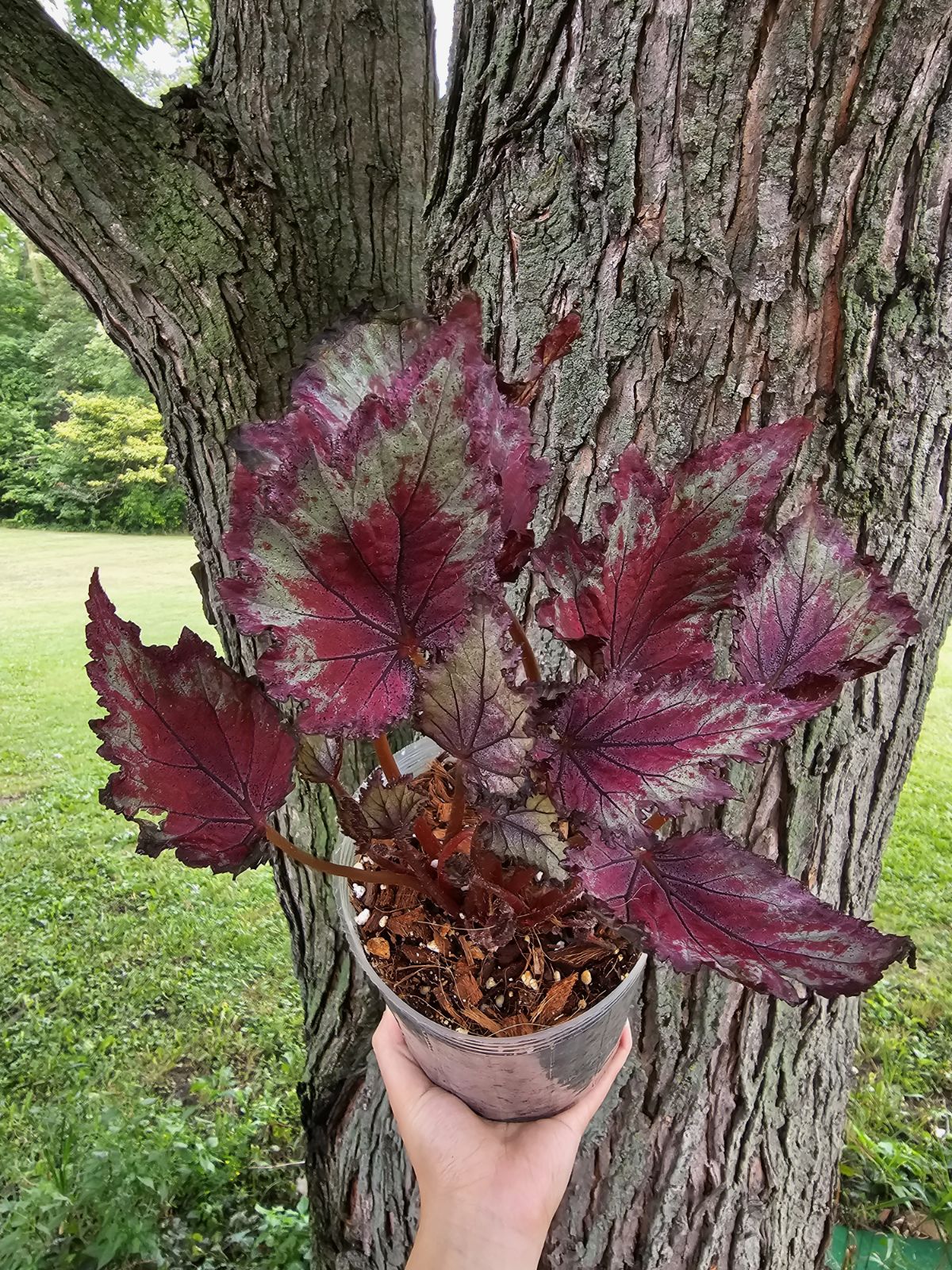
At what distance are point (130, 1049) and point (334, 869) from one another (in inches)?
87.3

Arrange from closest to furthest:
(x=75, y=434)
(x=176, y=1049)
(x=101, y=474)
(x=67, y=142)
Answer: (x=67, y=142) < (x=176, y=1049) < (x=75, y=434) < (x=101, y=474)

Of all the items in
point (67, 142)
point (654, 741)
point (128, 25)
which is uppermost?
point (128, 25)

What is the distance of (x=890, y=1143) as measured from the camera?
5.64ft

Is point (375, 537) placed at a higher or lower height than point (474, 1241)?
higher

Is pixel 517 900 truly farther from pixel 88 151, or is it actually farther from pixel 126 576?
pixel 126 576

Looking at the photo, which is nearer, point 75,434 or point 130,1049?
point 130,1049

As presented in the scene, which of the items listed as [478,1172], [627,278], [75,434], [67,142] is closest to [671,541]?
[627,278]

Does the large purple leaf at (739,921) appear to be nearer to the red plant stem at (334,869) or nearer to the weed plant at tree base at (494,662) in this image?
the weed plant at tree base at (494,662)

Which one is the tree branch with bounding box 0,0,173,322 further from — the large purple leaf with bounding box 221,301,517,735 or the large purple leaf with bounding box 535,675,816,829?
the large purple leaf with bounding box 535,675,816,829

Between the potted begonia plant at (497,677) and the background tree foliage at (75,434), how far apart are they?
42.1 ft

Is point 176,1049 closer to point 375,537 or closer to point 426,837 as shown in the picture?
point 426,837

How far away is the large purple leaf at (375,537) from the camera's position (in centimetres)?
34

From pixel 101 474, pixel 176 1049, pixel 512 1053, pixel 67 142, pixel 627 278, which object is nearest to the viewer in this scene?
pixel 512 1053

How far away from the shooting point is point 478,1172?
2.29 feet
